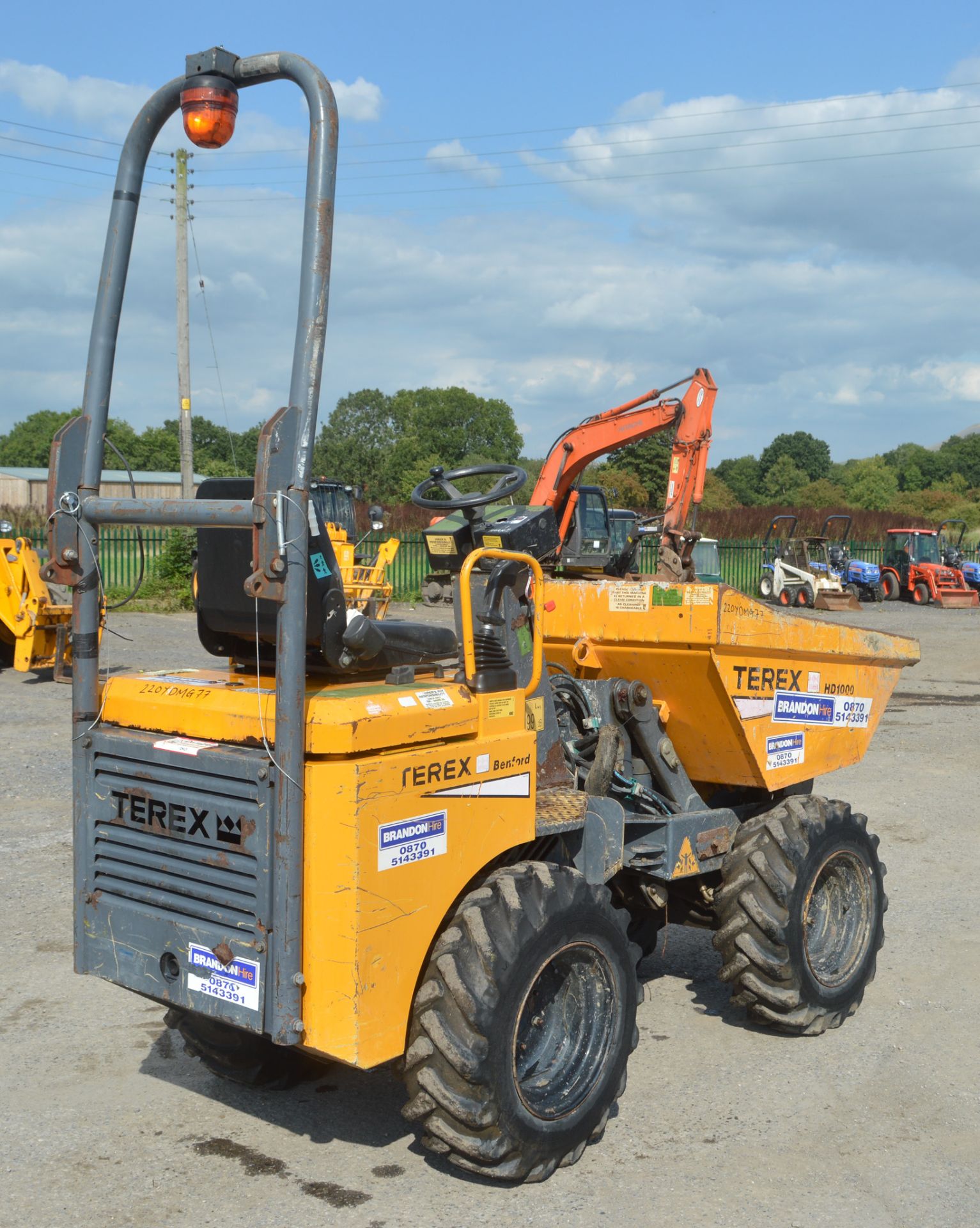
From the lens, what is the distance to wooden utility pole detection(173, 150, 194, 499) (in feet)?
79.5

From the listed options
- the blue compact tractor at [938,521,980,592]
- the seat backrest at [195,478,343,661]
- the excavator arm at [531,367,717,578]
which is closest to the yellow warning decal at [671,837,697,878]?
the seat backrest at [195,478,343,661]

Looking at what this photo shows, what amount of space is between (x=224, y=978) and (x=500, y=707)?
3.80ft

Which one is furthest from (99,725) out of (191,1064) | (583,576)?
(583,576)

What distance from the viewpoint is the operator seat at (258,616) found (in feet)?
11.8

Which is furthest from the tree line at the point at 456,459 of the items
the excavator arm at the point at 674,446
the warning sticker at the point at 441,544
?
the warning sticker at the point at 441,544

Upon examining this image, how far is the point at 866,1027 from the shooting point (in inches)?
A: 204

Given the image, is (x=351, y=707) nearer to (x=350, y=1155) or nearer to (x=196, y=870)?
(x=196, y=870)

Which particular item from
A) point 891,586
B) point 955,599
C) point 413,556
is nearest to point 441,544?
point 413,556

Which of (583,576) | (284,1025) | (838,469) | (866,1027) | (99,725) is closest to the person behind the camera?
(284,1025)

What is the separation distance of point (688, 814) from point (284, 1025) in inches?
84.1

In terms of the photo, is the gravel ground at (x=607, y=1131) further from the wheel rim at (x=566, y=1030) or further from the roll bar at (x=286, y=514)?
the roll bar at (x=286, y=514)

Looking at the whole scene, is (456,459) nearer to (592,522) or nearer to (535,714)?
(592,522)

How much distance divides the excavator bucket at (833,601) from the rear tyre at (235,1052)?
86.4 feet

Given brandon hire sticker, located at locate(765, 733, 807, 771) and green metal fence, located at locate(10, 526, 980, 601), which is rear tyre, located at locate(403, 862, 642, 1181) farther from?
green metal fence, located at locate(10, 526, 980, 601)
